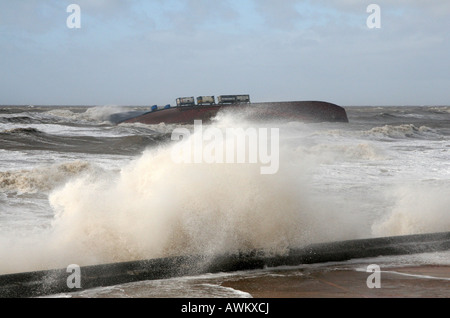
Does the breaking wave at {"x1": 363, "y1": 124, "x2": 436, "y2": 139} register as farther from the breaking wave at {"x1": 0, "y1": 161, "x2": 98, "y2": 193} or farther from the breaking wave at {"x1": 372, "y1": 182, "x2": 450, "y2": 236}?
the breaking wave at {"x1": 372, "y1": 182, "x2": 450, "y2": 236}

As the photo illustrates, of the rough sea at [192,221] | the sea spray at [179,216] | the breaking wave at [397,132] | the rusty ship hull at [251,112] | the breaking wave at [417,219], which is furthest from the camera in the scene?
the rusty ship hull at [251,112]

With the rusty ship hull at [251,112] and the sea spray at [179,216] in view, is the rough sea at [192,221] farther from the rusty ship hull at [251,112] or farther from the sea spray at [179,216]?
the rusty ship hull at [251,112]

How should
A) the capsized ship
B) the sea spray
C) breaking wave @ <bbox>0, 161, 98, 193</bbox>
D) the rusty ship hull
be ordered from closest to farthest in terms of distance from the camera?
1. the sea spray
2. breaking wave @ <bbox>0, 161, 98, 193</bbox>
3. the rusty ship hull
4. the capsized ship

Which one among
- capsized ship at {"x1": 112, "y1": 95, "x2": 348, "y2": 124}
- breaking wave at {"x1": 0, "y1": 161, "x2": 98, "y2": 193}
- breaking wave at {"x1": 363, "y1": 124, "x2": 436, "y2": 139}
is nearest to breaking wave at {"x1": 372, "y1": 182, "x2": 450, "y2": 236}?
breaking wave at {"x1": 0, "y1": 161, "x2": 98, "y2": 193}

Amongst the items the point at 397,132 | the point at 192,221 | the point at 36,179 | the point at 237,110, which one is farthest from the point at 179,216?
the point at 237,110

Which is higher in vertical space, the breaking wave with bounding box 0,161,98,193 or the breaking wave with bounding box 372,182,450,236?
the breaking wave with bounding box 0,161,98,193

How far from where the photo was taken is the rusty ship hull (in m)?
43.6

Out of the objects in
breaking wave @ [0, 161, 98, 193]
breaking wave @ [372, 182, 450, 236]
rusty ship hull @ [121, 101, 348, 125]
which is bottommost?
breaking wave @ [372, 182, 450, 236]

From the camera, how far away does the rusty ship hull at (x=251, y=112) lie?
143 feet

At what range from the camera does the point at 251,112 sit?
1762 inches

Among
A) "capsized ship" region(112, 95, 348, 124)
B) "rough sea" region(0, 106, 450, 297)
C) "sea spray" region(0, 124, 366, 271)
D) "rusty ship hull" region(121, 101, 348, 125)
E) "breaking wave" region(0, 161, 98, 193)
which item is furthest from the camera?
"capsized ship" region(112, 95, 348, 124)

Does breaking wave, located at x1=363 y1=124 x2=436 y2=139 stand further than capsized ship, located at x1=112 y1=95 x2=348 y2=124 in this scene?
No

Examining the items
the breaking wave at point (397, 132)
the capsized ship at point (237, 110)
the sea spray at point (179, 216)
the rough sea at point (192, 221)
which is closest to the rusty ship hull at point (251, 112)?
the capsized ship at point (237, 110)

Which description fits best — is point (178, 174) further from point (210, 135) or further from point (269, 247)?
point (269, 247)
